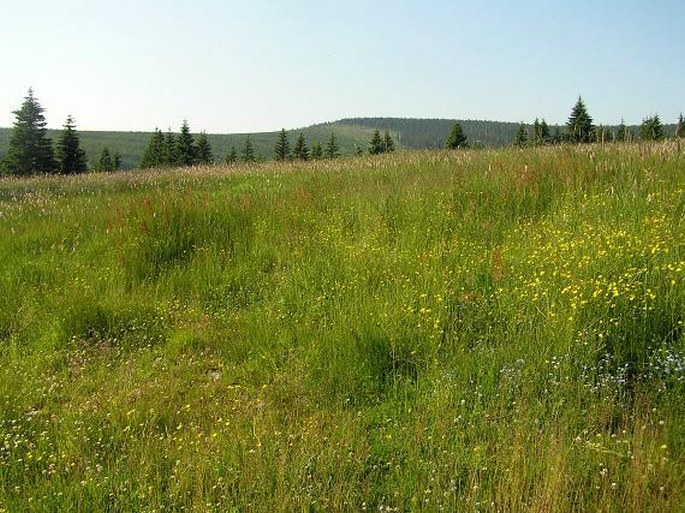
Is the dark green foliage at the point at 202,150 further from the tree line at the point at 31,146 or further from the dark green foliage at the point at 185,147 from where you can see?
the tree line at the point at 31,146

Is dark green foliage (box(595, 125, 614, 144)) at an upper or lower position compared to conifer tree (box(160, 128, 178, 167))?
lower

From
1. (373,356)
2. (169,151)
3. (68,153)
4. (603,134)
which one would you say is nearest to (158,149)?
(169,151)

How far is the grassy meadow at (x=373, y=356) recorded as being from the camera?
247 centimetres

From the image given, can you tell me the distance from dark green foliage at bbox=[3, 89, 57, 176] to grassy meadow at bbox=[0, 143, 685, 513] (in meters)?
50.4

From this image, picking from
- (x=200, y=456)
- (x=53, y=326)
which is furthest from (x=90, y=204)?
(x=200, y=456)

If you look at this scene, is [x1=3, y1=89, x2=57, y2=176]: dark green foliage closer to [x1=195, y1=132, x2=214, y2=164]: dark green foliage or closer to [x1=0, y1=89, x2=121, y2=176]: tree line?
[x1=0, y1=89, x2=121, y2=176]: tree line

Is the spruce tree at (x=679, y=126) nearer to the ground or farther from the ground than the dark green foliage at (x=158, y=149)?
nearer to the ground

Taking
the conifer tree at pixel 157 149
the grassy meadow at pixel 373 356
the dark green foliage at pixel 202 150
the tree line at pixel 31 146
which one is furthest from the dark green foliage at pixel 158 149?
the grassy meadow at pixel 373 356

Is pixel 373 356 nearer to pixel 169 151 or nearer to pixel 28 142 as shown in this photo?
pixel 28 142

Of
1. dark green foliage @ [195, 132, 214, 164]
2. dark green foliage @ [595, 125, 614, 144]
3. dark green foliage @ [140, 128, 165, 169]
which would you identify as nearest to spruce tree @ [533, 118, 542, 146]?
dark green foliage @ [595, 125, 614, 144]

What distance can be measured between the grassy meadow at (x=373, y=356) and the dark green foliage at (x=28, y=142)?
50.4 m

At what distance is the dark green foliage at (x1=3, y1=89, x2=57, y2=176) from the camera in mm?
48156

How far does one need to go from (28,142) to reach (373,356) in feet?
183

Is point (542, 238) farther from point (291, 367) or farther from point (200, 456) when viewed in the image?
point (200, 456)
